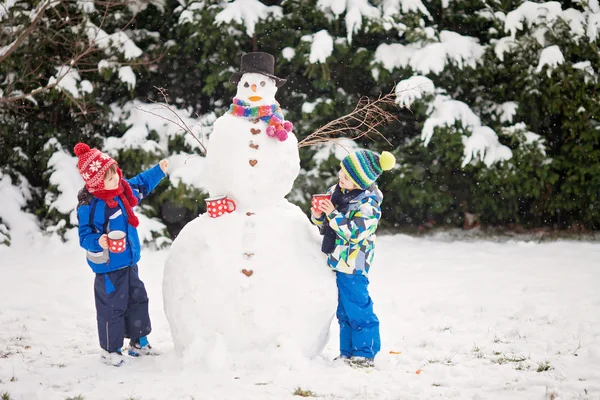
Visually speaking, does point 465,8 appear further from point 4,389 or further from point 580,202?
point 4,389

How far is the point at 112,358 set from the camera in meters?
4.04

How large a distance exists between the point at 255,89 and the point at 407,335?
2.36 metres

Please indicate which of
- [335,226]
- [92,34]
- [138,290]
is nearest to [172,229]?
[92,34]

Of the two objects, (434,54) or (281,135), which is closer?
(281,135)

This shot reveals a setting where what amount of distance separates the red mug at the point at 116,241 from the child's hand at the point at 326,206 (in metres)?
1.31

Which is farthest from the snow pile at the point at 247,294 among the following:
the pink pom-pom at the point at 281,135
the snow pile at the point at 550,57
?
the snow pile at the point at 550,57

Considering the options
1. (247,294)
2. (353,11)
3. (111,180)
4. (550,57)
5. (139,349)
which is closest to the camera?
(247,294)

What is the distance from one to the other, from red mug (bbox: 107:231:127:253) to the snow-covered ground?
Result: 0.79 meters

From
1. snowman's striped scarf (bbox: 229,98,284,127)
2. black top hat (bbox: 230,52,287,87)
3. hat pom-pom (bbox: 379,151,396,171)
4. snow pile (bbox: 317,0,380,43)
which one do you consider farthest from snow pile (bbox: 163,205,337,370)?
snow pile (bbox: 317,0,380,43)

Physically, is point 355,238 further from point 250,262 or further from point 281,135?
point 281,135

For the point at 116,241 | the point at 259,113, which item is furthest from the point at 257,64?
the point at 116,241

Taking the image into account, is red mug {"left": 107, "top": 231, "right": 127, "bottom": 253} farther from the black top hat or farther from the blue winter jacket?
the black top hat

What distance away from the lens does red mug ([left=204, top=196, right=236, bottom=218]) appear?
3.91 metres

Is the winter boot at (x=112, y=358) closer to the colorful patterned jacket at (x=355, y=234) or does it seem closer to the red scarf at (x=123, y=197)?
the red scarf at (x=123, y=197)
